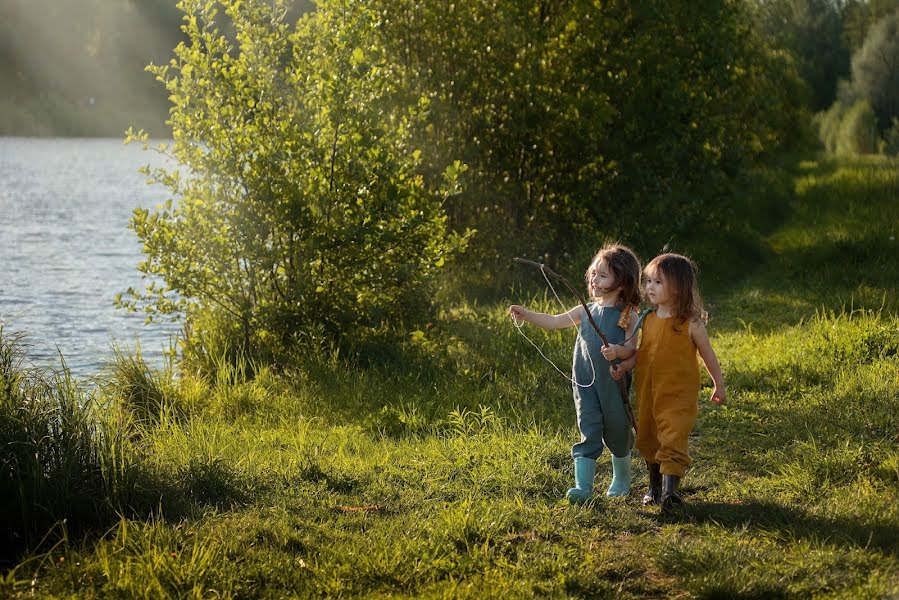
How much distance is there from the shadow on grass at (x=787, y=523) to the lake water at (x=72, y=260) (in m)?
4.56

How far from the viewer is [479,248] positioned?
46.8 ft

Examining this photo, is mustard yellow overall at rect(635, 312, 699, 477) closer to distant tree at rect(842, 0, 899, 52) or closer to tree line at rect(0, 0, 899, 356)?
tree line at rect(0, 0, 899, 356)

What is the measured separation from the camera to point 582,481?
5750mm

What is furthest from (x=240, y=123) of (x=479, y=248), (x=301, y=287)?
(x=479, y=248)

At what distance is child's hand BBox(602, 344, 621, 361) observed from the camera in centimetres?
553

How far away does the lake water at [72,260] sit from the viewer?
13742 mm

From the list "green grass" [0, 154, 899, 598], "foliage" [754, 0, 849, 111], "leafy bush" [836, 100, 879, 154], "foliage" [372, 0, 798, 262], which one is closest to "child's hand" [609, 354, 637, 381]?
"green grass" [0, 154, 899, 598]

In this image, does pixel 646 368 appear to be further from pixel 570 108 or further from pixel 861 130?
pixel 861 130

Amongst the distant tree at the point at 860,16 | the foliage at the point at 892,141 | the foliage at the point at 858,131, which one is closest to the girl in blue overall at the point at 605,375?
the foliage at the point at 858,131

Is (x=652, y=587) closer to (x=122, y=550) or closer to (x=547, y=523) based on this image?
(x=547, y=523)

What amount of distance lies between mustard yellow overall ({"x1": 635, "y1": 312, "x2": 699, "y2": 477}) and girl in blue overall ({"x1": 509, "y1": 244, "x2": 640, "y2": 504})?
0.44ft

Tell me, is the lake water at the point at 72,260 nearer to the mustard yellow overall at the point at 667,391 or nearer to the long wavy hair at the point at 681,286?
the mustard yellow overall at the point at 667,391

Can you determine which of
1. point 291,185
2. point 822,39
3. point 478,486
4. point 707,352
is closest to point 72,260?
point 291,185

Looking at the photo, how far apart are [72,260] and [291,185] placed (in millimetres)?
13508
